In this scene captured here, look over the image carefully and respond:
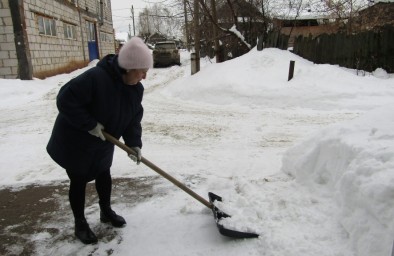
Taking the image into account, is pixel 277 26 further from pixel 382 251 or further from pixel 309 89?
pixel 382 251

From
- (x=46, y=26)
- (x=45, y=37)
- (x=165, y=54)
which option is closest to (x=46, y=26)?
(x=46, y=26)

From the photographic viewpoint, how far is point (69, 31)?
18.6 m

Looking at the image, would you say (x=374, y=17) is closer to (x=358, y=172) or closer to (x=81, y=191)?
(x=358, y=172)

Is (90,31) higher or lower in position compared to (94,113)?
higher

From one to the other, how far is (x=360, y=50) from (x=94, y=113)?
948 centimetres

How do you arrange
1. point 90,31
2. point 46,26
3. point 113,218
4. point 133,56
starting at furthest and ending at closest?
point 90,31
point 46,26
point 113,218
point 133,56

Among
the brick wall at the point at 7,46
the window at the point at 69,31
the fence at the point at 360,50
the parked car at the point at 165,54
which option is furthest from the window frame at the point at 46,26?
the fence at the point at 360,50

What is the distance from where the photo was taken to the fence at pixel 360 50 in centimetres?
982

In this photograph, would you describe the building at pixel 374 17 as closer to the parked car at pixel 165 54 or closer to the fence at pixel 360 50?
the fence at pixel 360 50

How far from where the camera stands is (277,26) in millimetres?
14367

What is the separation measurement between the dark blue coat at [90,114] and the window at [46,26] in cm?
1349

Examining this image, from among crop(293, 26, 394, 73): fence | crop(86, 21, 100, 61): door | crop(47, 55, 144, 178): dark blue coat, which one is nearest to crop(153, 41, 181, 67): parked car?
crop(86, 21, 100, 61): door

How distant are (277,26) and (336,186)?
12667 millimetres

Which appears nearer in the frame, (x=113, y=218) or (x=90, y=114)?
(x=90, y=114)
